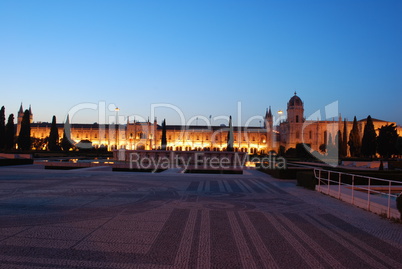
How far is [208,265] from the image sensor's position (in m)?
4.14

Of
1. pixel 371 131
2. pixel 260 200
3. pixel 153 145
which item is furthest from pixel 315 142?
pixel 260 200

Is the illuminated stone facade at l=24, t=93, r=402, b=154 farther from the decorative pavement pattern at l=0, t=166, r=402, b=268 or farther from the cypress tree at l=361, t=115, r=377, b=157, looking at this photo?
the decorative pavement pattern at l=0, t=166, r=402, b=268

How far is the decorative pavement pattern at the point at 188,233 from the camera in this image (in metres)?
4.32

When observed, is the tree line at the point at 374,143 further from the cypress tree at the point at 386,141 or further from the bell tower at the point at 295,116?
the bell tower at the point at 295,116

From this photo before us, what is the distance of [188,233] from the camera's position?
18.5 feet

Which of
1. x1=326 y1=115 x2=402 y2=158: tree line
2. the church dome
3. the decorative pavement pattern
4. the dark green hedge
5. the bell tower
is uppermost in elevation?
the church dome

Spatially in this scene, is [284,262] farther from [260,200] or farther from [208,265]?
[260,200]

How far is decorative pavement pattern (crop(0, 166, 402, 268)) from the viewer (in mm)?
4320

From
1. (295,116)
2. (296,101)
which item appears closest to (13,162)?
(295,116)

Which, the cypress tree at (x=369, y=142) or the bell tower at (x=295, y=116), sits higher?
the bell tower at (x=295, y=116)

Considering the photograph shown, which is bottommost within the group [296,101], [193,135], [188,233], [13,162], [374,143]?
[188,233]

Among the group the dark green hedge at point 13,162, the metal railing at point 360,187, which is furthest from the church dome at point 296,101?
the metal railing at point 360,187

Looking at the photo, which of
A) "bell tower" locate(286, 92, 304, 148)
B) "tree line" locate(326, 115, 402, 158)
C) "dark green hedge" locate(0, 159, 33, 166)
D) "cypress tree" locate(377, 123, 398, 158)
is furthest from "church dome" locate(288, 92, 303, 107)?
"dark green hedge" locate(0, 159, 33, 166)

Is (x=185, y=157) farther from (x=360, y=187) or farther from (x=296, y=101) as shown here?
(x=296, y=101)
